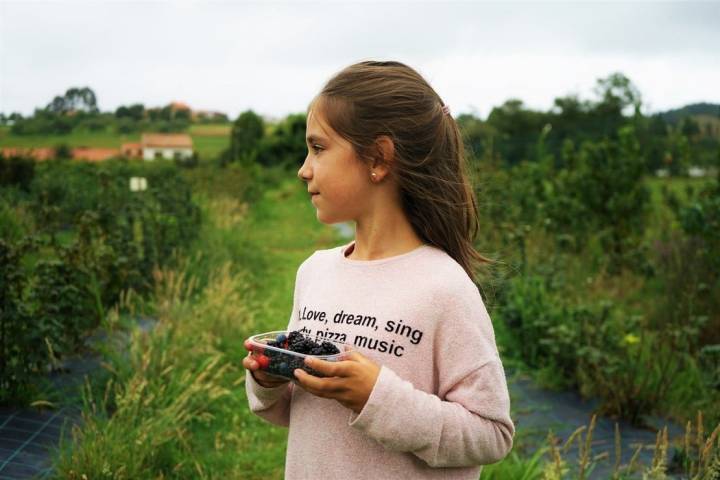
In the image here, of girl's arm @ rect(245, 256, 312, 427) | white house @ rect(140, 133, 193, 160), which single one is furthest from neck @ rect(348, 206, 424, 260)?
white house @ rect(140, 133, 193, 160)

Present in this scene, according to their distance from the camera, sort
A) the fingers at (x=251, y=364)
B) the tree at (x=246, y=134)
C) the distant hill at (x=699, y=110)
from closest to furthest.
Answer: the fingers at (x=251, y=364) < the distant hill at (x=699, y=110) < the tree at (x=246, y=134)

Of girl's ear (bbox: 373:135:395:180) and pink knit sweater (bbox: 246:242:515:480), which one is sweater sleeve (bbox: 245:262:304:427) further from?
girl's ear (bbox: 373:135:395:180)

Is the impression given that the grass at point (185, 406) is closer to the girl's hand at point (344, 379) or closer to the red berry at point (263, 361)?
the red berry at point (263, 361)

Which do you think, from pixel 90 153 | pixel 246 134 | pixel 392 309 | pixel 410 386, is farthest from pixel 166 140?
pixel 410 386

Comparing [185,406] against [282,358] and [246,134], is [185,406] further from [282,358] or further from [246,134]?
[246,134]

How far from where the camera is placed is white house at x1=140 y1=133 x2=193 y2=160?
55.8 ft

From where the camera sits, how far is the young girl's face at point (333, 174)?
62.3 inches

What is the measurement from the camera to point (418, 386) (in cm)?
152

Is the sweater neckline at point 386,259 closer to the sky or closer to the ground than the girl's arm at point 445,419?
closer to the sky

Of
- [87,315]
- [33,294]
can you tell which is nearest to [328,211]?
[33,294]

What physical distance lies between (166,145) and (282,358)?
1781 cm

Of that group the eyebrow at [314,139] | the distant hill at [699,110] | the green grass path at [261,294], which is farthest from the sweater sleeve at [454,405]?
the distant hill at [699,110]

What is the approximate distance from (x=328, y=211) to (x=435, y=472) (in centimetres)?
59

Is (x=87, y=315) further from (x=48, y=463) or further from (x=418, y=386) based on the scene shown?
(x=418, y=386)
